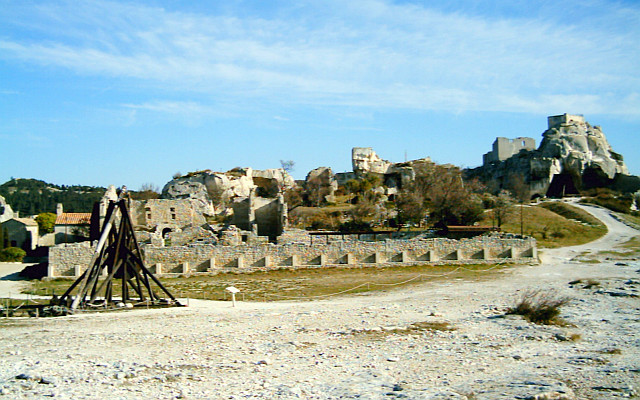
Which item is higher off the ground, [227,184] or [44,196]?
[44,196]

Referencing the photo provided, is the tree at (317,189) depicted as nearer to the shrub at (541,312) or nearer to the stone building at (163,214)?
the stone building at (163,214)

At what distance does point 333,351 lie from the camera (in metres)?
14.0

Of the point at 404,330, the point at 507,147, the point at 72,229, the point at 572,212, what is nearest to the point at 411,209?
the point at 572,212

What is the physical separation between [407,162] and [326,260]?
156ft

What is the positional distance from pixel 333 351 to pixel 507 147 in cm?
7977

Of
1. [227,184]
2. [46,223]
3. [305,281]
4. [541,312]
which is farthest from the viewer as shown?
[227,184]

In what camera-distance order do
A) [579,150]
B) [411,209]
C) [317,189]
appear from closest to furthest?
1. [411,209]
2. [317,189]
3. [579,150]

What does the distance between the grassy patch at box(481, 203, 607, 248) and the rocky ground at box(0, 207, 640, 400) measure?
21.4 meters

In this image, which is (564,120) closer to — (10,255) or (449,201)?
(449,201)

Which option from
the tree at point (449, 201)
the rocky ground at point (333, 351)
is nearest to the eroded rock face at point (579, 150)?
the tree at point (449, 201)

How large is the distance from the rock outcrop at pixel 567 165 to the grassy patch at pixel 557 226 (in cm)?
1593

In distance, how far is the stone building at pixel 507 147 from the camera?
3408 inches

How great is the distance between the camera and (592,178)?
73.0 meters

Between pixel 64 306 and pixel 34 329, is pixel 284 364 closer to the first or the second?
pixel 34 329
